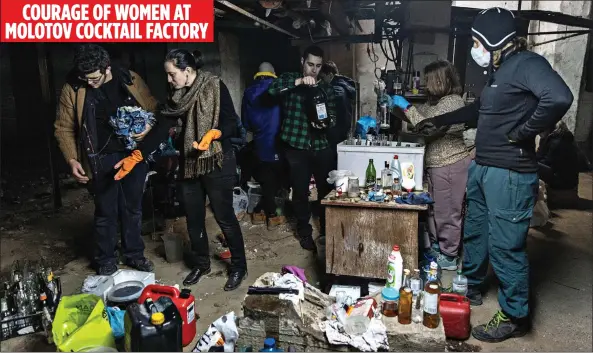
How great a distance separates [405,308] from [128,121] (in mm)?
2476

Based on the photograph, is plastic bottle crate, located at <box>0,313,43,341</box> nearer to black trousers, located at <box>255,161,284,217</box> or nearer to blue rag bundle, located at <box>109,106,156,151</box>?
blue rag bundle, located at <box>109,106,156,151</box>

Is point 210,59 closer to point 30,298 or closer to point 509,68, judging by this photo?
point 30,298

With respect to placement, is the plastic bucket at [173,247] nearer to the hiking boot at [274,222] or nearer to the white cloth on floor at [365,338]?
the hiking boot at [274,222]

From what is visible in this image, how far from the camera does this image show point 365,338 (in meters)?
2.55

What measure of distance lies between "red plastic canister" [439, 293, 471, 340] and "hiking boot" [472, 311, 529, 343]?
0.10 metres

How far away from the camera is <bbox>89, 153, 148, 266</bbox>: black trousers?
3648 mm

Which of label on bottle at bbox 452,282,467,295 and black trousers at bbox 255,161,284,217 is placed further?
black trousers at bbox 255,161,284,217

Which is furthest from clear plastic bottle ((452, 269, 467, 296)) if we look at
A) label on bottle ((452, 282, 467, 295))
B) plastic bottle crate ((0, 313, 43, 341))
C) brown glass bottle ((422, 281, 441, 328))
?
plastic bottle crate ((0, 313, 43, 341))

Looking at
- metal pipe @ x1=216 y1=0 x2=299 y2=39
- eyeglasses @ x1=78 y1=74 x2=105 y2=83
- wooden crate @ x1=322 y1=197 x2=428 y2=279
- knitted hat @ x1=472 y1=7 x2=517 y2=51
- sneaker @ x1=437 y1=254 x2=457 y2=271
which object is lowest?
sneaker @ x1=437 y1=254 x2=457 y2=271

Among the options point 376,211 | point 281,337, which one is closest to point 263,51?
point 376,211

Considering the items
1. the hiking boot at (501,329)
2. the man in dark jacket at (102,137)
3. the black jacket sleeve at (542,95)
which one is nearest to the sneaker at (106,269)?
the man in dark jacket at (102,137)

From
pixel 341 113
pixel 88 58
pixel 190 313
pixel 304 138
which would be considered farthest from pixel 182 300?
pixel 341 113

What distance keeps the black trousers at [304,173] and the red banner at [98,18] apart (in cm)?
155

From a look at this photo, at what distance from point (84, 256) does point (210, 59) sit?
3062 millimetres
